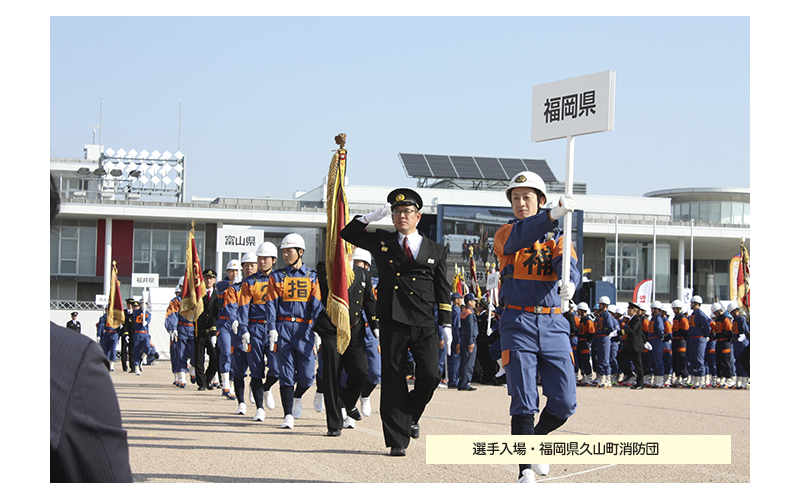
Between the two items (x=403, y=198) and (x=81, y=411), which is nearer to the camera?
(x=81, y=411)

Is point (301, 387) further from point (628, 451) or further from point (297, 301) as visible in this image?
point (628, 451)

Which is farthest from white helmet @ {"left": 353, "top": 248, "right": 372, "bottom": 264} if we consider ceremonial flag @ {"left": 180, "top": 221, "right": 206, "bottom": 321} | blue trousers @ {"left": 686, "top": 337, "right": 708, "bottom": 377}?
blue trousers @ {"left": 686, "top": 337, "right": 708, "bottom": 377}

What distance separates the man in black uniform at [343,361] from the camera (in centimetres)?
855

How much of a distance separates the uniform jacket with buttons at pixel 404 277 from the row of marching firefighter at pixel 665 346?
39.5 ft

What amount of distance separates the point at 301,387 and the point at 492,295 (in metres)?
9.64

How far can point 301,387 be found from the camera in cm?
948

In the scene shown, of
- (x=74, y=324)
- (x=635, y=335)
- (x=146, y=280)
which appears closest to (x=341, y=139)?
(x=635, y=335)

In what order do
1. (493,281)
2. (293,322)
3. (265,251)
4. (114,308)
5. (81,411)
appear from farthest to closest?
(114,308)
(493,281)
(265,251)
(293,322)
(81,411)

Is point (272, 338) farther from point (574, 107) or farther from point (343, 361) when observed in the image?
point (574, 107)

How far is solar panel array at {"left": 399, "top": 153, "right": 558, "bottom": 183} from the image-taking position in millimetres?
47688

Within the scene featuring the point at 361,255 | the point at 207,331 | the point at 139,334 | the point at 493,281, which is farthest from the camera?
the point at 139,334

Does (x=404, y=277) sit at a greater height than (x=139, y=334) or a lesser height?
greater

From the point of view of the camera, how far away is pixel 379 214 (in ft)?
22.6

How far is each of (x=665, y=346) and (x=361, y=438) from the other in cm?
1369
